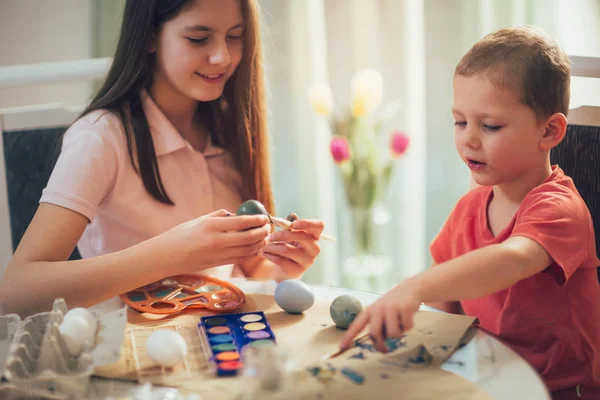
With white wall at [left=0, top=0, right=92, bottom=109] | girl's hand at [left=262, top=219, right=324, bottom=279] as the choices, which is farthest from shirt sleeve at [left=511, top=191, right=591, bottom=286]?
white wall at [left=0, top=0, right=92, bottom=109]

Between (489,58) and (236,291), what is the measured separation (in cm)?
53

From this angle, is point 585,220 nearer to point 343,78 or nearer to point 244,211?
point 244,211

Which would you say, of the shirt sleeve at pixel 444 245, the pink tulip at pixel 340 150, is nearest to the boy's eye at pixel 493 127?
the shirt sleeve at pixel 444 245

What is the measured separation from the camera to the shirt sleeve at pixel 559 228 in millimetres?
930

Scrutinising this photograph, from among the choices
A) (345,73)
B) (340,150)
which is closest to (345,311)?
(340,150)

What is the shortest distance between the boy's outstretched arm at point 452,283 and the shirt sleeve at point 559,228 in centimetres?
2

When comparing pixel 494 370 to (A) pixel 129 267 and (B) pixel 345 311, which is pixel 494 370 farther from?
(A) pixel 129 267

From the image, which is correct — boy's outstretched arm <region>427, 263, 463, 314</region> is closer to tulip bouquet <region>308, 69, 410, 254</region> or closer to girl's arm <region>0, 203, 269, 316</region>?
girl's arm <region>0, 203, 269, 316</region>

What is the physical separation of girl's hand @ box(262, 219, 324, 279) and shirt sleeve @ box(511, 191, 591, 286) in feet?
1.16

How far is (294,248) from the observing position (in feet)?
3.86

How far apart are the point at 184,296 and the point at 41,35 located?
183 cm

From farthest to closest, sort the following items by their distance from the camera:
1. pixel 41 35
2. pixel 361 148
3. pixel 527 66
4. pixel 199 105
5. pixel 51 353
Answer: pixel 41 35 < pixel 361 148 < pixel 199 105 < pixel 527 66 < pixel 51 353

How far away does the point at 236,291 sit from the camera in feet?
3.47

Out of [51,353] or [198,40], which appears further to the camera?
[198,40]
